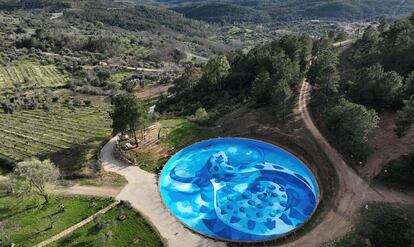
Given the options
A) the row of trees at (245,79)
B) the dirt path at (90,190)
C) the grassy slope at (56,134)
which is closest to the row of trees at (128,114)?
the grassy slope at (56,134)

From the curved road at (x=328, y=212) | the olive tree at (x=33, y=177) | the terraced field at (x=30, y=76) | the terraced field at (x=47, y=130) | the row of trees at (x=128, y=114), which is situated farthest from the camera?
the terraced field at (x=30, y=76)

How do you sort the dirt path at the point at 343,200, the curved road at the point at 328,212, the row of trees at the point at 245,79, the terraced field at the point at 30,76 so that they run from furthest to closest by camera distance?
the terraced field at the point at 30,76
the row of trees at the point at 245,79
the curved road at the point at 328,212
the dirt path at the point at 343,200

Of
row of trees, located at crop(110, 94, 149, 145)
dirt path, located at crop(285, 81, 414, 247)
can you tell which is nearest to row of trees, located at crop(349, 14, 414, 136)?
dirt path, located at crop(285, 81, 414, 247)

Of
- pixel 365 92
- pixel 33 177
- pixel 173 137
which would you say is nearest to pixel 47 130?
pixel 33 177

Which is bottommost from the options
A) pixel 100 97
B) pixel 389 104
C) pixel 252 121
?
pixel 100 97

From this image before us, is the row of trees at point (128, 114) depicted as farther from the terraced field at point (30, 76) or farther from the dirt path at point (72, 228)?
the terraced field at point (30, 76)

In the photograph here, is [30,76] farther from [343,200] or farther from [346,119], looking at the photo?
[343,200]

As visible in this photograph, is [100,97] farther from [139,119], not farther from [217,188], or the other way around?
[217,188]

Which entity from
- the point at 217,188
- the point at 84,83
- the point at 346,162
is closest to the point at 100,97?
the point at 84,83
